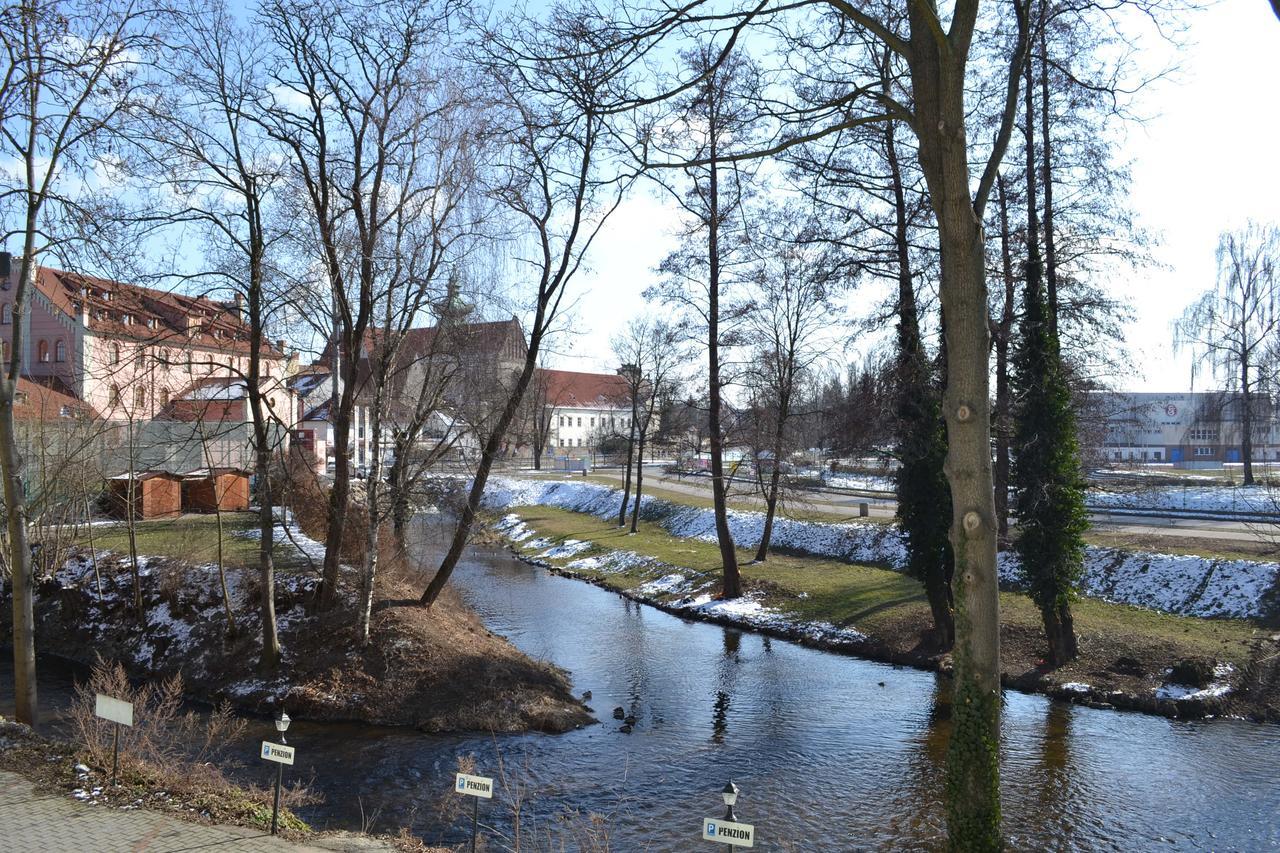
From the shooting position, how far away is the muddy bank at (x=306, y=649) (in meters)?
14.7

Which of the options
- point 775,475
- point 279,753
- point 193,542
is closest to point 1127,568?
point 775,475

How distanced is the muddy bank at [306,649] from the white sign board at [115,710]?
6298 millimetres

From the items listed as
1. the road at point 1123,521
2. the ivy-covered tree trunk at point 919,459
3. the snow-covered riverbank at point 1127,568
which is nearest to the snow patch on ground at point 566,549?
the snow-covered riverbank at point 1127,568

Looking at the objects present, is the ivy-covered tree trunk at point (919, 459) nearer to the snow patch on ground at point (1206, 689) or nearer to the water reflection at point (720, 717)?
Result: the snow patch on ground at point (1206, 689)

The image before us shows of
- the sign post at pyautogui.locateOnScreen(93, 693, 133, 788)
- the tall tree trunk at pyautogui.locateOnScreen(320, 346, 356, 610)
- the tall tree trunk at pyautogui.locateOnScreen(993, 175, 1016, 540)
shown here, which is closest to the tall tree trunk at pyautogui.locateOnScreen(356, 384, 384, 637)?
the tall tree trunk at pyautogui.locateOnScreen(320, 346, 356, 610)

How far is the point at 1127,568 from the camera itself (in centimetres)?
2134

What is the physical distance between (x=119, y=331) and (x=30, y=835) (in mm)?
8711

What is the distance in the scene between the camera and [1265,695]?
1479cm

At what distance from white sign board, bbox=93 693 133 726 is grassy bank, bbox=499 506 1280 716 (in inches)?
594

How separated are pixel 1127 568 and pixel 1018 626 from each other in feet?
15.5

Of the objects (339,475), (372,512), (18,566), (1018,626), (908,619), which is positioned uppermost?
(339,475)

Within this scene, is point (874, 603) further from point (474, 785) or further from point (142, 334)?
point (142, 334)

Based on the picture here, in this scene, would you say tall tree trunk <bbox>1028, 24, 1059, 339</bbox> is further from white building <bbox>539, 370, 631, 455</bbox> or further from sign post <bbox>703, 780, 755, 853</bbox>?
white building <bbox>539, 370, 631, 455</bbox>

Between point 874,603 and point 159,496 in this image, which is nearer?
point 874,603
